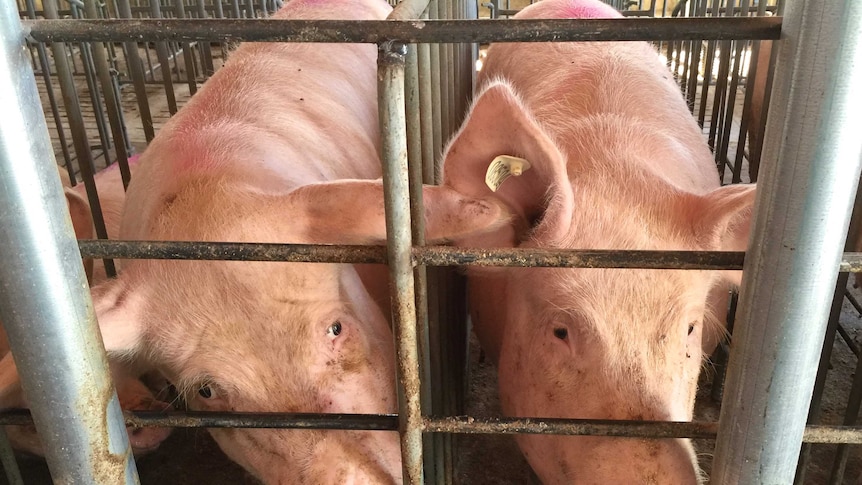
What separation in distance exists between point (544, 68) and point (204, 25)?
1.89 metres

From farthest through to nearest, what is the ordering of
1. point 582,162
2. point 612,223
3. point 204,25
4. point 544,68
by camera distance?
point 544,68, point 582,162, point 612,223, point 204,25

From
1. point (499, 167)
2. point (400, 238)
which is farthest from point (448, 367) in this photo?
point (400, 238)

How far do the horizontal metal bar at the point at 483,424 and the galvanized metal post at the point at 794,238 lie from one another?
0.44 feet

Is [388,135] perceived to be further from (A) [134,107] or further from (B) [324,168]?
(A) [134,107]

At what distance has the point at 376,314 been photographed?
220cm

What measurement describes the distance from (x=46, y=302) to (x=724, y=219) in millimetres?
1425

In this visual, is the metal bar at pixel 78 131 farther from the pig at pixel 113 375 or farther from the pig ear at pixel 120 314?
the pig ear at pixel 120 314

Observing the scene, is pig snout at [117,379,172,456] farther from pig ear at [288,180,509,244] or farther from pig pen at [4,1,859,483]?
pig ear at [288,180,509,244]

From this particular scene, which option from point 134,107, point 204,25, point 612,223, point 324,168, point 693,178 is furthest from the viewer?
point 134,107

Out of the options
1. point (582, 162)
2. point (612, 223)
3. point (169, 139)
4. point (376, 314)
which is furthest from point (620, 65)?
point (169, 139)

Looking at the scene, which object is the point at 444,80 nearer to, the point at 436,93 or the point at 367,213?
the point at 436,93

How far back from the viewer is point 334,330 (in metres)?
1.95

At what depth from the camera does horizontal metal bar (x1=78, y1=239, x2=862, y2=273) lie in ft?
4.14

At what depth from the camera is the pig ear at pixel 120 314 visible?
6.10 feet
